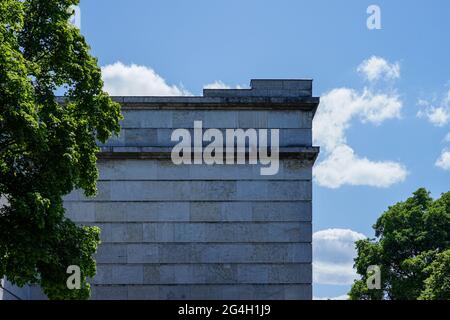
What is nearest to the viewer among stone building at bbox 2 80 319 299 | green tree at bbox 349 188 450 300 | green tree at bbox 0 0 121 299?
green tree at bbox 0 0 121 299

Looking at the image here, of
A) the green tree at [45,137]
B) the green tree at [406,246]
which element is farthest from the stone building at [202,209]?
the green tree at [406,246]

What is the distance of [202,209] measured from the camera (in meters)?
31.8

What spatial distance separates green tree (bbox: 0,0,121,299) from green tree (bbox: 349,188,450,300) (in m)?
29.7

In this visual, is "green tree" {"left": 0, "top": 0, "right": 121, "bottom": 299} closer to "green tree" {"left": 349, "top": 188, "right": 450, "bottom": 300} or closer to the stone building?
the stone building

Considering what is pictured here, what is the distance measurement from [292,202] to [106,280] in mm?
8462

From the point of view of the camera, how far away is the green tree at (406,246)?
47.9 metres

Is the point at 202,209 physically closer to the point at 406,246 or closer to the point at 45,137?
the point at 45,137

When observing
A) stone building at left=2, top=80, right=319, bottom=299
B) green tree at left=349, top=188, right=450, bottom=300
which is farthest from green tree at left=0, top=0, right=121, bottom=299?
green tree at left=349, top=188, right=450, bottom=300

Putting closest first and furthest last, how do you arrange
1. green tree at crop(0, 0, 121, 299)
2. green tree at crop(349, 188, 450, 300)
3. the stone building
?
green tree at crop(0, 0, 121, 299), the stone building, green tree at crop(349, 188, 450, 300)

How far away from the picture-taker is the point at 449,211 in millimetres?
51750

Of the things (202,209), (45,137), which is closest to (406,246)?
(202,209)

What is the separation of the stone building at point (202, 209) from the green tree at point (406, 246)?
18.0m

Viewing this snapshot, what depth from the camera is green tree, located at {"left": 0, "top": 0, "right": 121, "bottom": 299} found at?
1956cm
